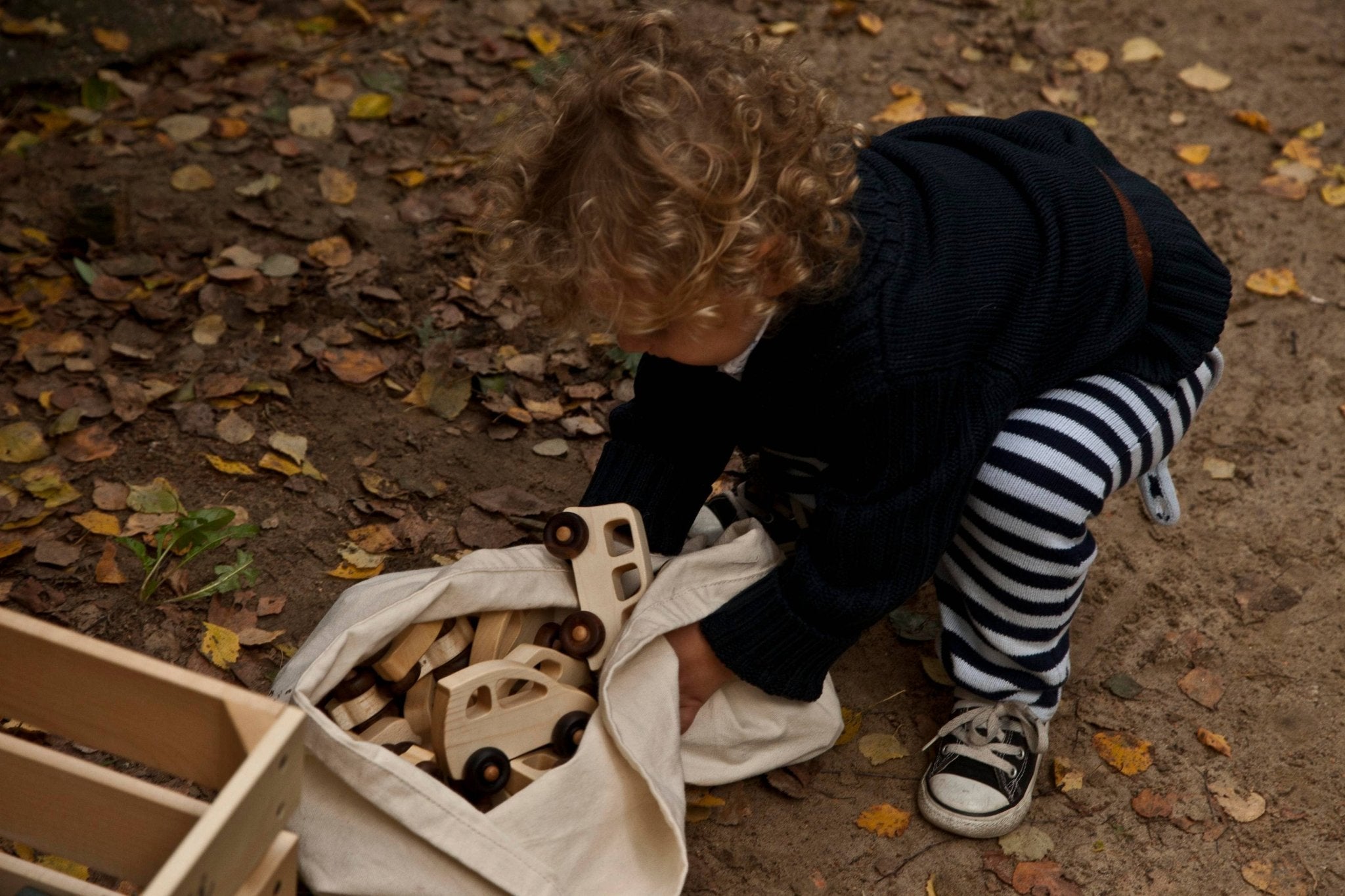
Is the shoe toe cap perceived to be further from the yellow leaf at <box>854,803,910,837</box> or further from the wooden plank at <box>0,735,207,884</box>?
the wooden plank at <box>0,735,207,884</box>

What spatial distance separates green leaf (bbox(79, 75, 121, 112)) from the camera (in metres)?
3.24

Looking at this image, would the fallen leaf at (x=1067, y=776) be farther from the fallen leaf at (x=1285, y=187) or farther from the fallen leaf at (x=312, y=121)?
the fallen leaf at (x=312, y=121)

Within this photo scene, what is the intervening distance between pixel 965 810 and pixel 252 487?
1413 millimetres

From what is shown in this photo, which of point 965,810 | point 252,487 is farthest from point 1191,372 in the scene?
point 252,487

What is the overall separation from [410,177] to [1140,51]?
217cm

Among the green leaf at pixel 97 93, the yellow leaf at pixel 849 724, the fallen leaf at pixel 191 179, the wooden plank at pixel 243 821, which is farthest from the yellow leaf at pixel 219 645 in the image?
the green leaf at pixel 97 93

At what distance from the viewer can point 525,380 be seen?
265 centimetres

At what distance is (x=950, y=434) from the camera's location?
1.63 m

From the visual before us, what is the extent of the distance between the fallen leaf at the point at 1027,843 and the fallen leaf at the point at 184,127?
2.56 metres

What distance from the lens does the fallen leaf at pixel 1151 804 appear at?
1935 millimetres

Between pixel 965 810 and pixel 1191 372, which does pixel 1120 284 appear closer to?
pixel 1191 372

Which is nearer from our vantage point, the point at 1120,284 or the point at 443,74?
the point at 1120,284

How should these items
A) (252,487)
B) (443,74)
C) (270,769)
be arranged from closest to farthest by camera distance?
(270,769)
(252,487)
(443,74)

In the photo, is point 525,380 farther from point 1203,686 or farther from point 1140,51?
point 1140,51
